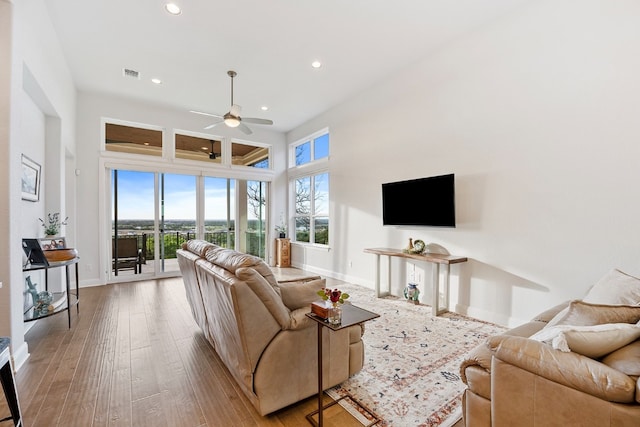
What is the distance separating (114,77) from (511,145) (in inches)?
240

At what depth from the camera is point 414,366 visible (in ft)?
8.45

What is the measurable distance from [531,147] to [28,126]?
590 cm

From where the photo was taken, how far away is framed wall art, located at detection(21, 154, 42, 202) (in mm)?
3226

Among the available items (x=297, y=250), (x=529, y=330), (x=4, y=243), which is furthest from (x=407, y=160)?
(x=4, y=243)

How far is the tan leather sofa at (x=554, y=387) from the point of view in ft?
3.55

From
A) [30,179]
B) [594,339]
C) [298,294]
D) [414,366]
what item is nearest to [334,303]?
[298,294]

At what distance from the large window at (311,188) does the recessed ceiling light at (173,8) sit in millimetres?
3721

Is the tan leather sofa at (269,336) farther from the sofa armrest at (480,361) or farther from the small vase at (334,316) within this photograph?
the sofa armrest at (480,361)

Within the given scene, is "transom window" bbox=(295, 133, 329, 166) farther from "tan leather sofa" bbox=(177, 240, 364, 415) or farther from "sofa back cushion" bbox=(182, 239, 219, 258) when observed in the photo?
"tan leather sofa" bbox=(177, 240, 364, 415)

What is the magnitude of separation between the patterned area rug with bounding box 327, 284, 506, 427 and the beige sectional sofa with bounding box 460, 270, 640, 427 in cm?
48

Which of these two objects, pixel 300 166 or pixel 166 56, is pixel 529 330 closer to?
pixel 166 56

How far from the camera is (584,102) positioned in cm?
290

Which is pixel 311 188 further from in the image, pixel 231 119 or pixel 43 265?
pixel 43 265

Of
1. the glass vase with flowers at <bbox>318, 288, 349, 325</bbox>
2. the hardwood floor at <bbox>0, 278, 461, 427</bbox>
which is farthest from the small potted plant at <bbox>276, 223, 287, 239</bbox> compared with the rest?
the glass vase with flowers at <bbox>318, 288, 349, 325</bbox>
